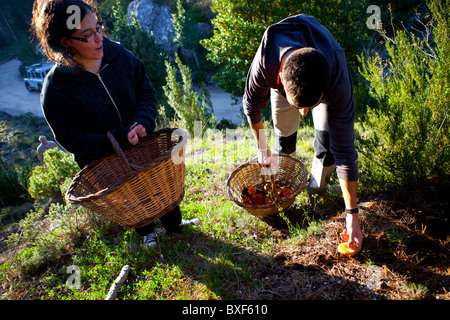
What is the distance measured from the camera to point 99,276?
239 centimetres

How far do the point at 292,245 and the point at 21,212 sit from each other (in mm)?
6297

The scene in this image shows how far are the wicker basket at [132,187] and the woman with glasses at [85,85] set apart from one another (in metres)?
0.18

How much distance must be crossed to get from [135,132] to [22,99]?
81.3ft

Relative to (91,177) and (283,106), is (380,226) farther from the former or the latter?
(91,177)

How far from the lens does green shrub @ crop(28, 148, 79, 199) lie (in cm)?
427

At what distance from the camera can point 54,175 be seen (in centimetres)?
436

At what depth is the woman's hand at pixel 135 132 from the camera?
1999 millimetres

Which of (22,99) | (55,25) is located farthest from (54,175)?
(22,99)

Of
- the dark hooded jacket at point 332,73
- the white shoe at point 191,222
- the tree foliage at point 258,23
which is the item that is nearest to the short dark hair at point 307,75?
the dark hooded jacket at point 332,73

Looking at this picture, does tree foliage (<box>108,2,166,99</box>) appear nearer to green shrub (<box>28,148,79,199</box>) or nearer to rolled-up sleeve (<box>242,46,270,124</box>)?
green shrub (<box>28,148,79,199</box>)

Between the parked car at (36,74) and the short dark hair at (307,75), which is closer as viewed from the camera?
the short dark hair at (307,75)

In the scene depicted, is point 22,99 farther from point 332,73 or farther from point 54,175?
point 332,73

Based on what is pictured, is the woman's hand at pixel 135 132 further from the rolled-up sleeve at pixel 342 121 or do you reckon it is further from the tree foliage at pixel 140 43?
the tree foliage at pixel 140 43
